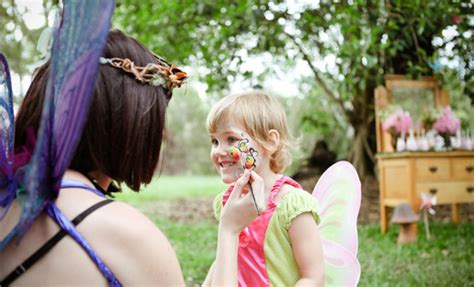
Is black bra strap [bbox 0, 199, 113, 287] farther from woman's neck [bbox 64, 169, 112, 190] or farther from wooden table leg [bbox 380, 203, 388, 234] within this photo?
wooden table leg [bbox 380, 203, 388, 234]

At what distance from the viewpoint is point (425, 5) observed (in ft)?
13.0

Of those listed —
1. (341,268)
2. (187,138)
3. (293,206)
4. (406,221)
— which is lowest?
(187,138)

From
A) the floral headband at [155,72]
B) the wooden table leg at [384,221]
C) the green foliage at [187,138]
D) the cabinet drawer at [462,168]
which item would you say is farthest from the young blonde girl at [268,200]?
the green foliage at [187,138]

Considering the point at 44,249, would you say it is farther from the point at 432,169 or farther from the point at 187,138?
the point at 187,138

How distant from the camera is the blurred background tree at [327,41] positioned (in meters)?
4.05

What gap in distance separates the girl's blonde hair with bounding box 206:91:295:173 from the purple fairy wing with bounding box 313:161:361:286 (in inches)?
8.8

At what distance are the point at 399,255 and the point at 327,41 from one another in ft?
11.3

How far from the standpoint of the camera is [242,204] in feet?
4.70

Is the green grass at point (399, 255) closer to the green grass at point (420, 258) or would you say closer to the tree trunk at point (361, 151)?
the green grass at point (420, 258)

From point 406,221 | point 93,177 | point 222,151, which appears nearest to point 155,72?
point 93,177

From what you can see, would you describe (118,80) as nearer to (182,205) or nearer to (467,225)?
(467,225)

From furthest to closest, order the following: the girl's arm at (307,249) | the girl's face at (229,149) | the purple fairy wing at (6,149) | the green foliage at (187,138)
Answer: the green foliage at (187,138)
the girl's face at (229,149)
the girl's arm at (307,249)
the purple fairy wing at (6,149)

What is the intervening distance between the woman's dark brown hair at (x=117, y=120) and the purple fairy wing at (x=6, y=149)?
29mm

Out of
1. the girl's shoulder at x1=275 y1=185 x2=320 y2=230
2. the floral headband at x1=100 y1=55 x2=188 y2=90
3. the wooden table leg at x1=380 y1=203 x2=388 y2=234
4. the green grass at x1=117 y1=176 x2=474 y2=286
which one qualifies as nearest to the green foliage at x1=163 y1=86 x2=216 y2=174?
the green grass at x1=117 y1=176 x2=474 y2=286
